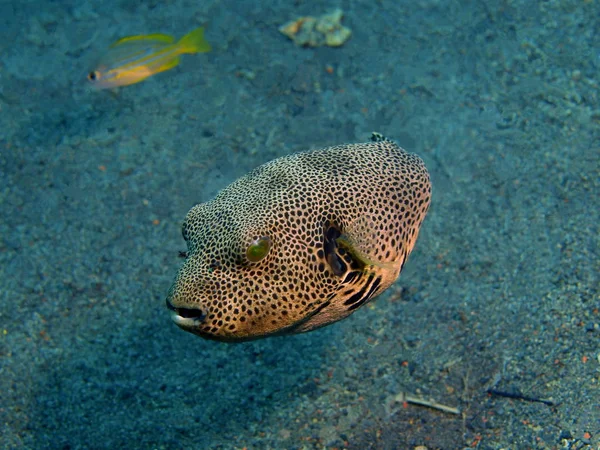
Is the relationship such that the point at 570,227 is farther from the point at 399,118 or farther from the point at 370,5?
the point at 370,5

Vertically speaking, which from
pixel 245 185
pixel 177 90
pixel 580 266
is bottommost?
pixel 580 266

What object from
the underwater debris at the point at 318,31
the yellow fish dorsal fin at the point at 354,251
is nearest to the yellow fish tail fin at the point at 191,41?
the underwater debris at the point at 318,31

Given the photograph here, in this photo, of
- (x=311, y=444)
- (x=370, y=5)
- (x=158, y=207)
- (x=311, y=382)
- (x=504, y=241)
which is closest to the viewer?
(x=311, y=444)

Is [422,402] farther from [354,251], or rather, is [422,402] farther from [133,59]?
[133,59]

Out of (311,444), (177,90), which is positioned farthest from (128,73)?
(311,444)

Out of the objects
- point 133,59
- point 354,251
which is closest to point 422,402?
point 354,251

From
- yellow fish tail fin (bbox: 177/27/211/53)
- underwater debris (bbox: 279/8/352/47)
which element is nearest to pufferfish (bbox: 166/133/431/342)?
yellow fish tail fin (bbox: 177/27/211/53)
